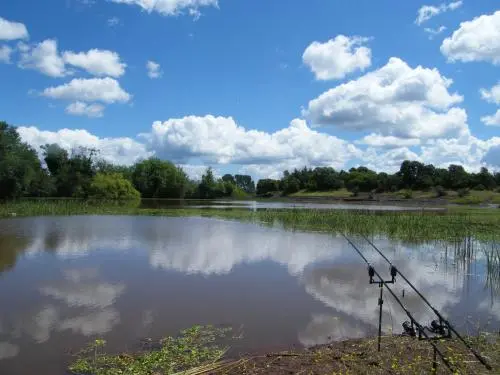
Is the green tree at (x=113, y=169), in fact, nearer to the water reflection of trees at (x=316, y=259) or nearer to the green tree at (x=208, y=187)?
the green tree at (x=208, y=187)

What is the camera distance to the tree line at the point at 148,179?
66100mm

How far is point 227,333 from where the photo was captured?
25.7ft

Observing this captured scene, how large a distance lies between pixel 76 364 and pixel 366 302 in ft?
22.3

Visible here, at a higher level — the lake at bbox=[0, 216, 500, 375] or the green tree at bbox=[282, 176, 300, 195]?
the green tree at bbox=[282, 176, 300, 195]

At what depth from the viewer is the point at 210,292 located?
35.7 feet

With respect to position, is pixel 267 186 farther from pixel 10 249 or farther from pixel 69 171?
pixel 10 249

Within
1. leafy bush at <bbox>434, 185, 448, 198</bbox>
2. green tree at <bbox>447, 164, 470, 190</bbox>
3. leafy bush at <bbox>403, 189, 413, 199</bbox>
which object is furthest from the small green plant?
leafy bush at <bbox>403, 189, 413, 199</bbox>

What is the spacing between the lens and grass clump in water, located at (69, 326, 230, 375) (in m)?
6.05

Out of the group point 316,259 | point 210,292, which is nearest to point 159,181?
point 316,259

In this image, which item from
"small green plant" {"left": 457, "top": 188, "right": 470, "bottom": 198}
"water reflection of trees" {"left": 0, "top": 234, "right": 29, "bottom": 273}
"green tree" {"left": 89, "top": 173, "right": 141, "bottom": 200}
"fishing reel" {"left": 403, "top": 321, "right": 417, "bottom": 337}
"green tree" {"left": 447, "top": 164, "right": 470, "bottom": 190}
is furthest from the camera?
"green tree" {"left": 447, "top": 164, "right": 470, "bottom": 190}

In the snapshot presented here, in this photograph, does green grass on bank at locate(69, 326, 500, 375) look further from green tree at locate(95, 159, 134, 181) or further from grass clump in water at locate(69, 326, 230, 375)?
green tree at locate(95, 159, 134, 181)

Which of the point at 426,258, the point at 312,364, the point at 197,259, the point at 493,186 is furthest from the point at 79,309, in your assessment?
the point at 493,186

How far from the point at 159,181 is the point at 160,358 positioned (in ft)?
345

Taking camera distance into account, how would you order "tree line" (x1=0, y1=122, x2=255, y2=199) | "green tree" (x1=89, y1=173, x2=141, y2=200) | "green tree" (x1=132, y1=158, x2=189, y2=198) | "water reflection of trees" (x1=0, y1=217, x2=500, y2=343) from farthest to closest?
"green tree" (x1=132, y1=158, x2=189, y2=198)
"green tree" (x1=89, y1=173, x2=141, y2=200)
"tree line" (x1=0, y1=122, x2=255, y2=199)
"water reflection of trees" (x1=0, y1=217, x2=500, y2=343)
